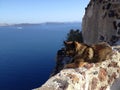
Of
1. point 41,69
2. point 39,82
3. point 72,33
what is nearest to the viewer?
point 72,33

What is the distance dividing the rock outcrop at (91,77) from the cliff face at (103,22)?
19.3 m

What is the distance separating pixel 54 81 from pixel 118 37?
956 inches

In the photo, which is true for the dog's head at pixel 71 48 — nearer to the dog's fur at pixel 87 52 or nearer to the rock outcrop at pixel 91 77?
the dog's fur at pixel 87 52

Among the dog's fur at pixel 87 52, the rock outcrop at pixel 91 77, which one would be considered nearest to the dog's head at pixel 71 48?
the dog's fur at pixel 87 52

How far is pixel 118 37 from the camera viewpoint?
31.3m

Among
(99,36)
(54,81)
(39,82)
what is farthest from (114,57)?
(39,82)

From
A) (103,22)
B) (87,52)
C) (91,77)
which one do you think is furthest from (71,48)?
(103,22)

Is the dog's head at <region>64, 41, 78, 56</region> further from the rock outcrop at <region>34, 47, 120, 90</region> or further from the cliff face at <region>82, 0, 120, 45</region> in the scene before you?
the cliff face at <region>82, 0, 120, 45</region>

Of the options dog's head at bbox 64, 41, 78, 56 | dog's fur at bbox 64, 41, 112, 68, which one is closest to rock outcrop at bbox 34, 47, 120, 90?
dog's fur at bbox 64, 41, 112, 68

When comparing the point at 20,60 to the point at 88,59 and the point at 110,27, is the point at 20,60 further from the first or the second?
the point at 88,59

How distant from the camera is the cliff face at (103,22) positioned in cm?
3247

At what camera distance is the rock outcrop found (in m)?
7.73

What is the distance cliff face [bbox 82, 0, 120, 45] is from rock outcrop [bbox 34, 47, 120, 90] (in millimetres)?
19309

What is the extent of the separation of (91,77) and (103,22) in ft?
90.7
